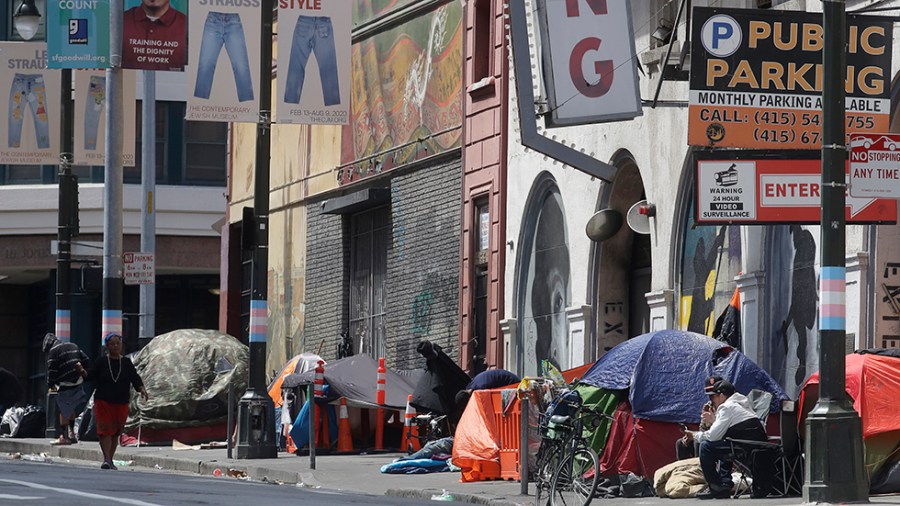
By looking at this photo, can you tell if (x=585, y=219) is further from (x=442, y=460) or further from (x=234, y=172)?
(x=234, y=172)

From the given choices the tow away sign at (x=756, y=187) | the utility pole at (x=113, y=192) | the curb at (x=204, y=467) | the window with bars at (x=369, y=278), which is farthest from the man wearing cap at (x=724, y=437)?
the window with bars at (x=369, y=278)

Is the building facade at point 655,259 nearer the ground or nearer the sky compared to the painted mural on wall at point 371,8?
nearer the ground

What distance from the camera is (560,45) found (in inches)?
914

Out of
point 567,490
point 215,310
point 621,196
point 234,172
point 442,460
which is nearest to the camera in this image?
point 567,490

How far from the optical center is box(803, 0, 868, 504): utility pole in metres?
15.7

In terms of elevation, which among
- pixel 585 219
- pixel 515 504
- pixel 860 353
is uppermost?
pixel 585 219

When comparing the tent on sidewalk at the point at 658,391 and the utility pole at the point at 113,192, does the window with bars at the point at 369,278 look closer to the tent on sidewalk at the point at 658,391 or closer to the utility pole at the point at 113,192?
the utility pole at the point at 113,192

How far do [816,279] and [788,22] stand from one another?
2.86 meters

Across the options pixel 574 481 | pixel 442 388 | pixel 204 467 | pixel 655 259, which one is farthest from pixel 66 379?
pixel 574 481

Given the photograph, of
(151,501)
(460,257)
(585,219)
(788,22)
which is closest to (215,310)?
(460,257)

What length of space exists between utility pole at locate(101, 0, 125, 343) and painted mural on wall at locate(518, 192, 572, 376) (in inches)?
272

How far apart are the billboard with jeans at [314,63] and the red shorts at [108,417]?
4538mm

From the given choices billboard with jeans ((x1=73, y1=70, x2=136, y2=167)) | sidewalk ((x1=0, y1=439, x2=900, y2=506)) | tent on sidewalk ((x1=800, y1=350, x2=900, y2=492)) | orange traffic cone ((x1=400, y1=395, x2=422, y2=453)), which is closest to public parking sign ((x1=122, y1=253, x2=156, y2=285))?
billboard with jeans ((x1=73, y1=70, x2=136, y2=167))

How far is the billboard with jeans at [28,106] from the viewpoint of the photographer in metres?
32.3
